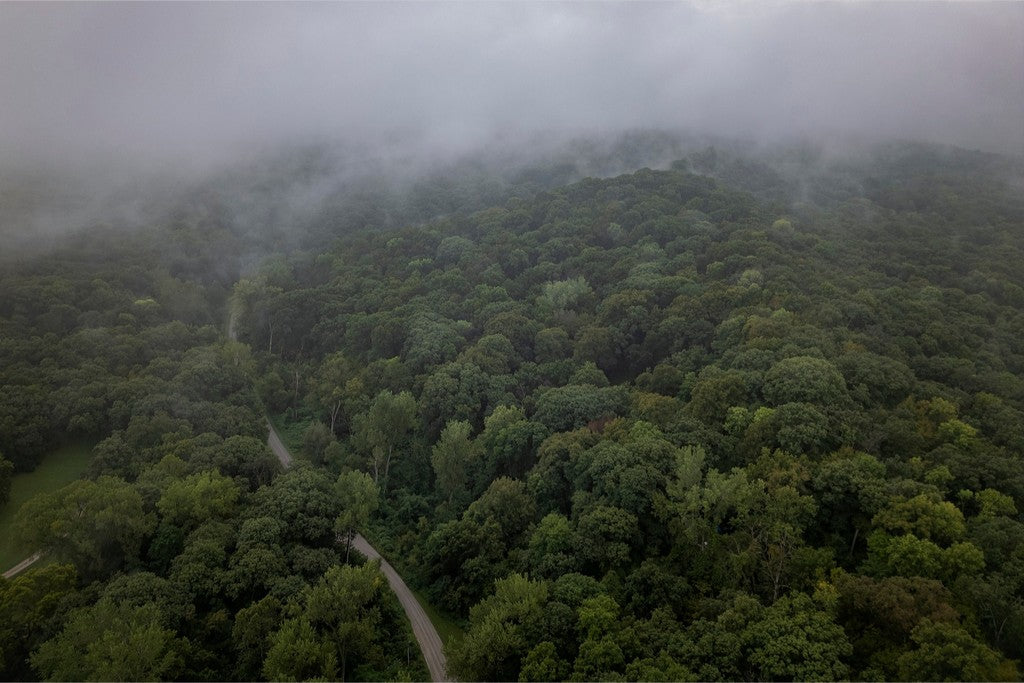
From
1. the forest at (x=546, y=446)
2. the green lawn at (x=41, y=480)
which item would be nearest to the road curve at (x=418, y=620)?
the forest at (x=546, y=446)

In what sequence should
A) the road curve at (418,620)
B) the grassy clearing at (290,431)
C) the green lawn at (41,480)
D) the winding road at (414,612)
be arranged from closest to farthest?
the road curve at (418,620), the winding road at (414,612), the green lawn at (41,480), the grassy clearing at (290,431)

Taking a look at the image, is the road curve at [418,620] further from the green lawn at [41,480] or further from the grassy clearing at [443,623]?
the green lawn at [41,480]

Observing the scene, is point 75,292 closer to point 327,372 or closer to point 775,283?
point 327,372

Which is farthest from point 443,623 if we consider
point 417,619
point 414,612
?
point 414,612

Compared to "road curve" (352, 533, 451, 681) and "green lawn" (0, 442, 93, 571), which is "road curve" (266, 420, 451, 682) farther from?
"green lawn" (0, 442, 93, 571)

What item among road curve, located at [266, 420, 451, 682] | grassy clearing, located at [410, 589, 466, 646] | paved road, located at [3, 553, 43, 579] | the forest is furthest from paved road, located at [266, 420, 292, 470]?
grassy clearing, located at [410, 589, 466, 646]

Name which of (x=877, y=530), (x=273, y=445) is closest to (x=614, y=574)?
(x=877, y=530)
